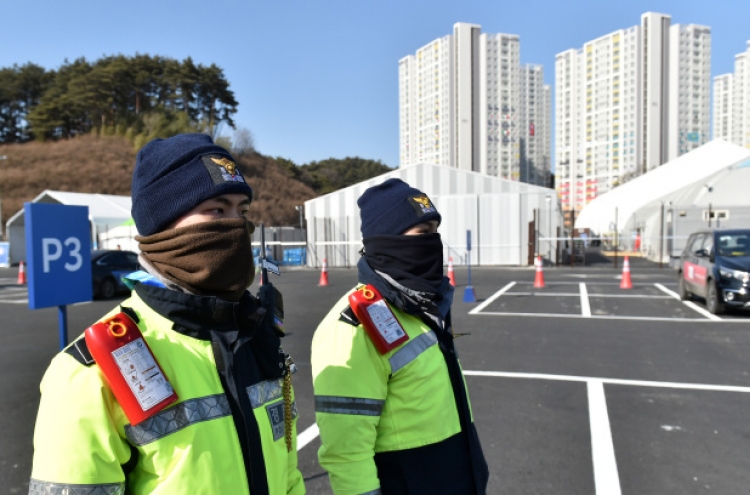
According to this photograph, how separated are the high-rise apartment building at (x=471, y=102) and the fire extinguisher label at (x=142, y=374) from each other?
308 feet

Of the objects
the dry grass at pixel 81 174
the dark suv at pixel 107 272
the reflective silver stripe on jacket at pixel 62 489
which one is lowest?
the dark suv at pixel 107 272

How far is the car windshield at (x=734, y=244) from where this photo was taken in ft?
32.6

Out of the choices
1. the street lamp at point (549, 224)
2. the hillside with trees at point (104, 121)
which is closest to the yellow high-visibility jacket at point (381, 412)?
the street lamp at point (549, 224)

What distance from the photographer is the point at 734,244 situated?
33.1ft

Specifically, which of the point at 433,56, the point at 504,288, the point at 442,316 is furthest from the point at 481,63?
the point at 442,316

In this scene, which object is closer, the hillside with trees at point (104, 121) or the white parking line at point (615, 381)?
the white parking line at point (615, 381)

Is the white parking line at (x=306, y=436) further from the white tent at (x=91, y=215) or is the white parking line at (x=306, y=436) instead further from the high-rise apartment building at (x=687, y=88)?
the high-rise apartment building at (x=687, y=88)

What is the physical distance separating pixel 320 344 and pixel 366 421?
0.36 m

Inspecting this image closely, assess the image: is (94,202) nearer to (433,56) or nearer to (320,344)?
(320,344)

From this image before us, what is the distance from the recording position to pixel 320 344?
2.01 metres

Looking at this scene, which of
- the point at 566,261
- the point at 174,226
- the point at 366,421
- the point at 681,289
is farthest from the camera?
the point at 566,261

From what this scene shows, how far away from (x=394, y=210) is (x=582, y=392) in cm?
412

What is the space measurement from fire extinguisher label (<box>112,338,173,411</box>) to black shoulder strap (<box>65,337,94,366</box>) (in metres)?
0.05

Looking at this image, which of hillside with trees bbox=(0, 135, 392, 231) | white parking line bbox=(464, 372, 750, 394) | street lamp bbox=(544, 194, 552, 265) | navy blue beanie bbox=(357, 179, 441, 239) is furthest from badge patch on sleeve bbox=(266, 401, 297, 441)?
hillside with trees bbox=(0, 135, 392, 231)
